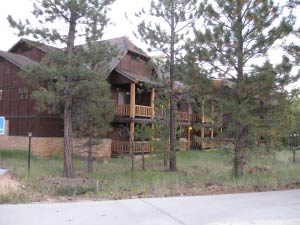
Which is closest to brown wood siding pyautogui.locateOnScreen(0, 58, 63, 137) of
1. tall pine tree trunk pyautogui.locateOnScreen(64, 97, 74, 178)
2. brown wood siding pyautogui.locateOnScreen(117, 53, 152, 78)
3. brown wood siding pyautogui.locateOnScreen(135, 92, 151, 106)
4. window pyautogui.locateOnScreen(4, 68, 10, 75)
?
window pyautogui.locateOnScreen(4, 68, 10, 75)

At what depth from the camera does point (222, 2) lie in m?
14.5

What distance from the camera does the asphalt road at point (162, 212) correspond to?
7168mm

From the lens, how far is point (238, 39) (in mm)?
14500

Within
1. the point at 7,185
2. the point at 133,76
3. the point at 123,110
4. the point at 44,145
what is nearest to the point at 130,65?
the point at 133,76

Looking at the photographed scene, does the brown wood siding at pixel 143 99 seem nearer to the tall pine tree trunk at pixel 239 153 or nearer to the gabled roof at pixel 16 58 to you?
the gabled roof at pixel 16 58

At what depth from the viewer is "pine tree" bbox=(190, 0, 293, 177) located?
46.4ft

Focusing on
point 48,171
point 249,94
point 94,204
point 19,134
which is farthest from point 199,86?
point 19,134

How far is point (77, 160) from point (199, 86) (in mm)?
14910

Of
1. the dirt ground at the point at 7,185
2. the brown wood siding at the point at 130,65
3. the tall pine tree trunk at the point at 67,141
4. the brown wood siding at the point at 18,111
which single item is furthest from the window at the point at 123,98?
the dirt ground at the point at 7,185

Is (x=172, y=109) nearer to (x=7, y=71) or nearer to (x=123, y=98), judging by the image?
(x=123, y=98)

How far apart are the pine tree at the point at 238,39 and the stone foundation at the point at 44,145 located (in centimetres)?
1527

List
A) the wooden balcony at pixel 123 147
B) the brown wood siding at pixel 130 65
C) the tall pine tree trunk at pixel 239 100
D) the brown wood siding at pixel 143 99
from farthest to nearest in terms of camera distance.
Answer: the brown wood siding at pixel 143 99, the brown wood siding at pixel 130 65, the wooden balcony at pixel 123 147, the tall pine tree trunk at pixel 239 100

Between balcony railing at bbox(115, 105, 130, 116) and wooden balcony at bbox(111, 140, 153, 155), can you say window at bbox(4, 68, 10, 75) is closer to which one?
balcony railing at bbox(115, 105, 130, 116)

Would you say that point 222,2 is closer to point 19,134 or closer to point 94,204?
point 94,204
